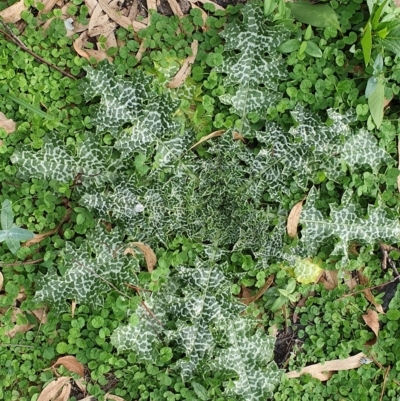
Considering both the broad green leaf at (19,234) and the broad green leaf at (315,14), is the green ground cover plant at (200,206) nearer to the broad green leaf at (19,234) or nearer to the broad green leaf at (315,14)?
the broad green leaf at (315,14)

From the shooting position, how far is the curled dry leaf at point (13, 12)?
120 inches

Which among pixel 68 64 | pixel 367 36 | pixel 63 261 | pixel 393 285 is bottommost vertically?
pixel 393 285

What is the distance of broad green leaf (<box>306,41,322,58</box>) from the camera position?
3070 millimetres

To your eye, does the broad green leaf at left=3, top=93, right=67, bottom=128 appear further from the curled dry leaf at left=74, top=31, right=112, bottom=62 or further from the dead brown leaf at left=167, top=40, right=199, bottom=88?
the dead brown leaf at left=167, top=40, right=199, bottom=88

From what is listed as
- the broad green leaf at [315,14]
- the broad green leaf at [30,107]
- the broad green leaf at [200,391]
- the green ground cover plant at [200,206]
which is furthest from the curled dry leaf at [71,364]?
the broad green leaf at [315,14]

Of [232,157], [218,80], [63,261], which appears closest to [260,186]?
[232,157]

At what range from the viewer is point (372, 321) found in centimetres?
317

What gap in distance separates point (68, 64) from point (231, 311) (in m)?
1.54

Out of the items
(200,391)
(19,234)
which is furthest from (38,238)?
(200,391)

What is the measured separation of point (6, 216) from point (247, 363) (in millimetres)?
1416

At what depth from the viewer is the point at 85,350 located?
3.05 meters

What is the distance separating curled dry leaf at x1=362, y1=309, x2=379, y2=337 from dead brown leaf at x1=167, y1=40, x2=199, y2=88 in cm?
161

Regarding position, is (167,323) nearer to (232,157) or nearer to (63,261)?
(63,261)

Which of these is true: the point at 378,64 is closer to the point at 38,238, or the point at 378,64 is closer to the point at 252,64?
the point at 252,64
